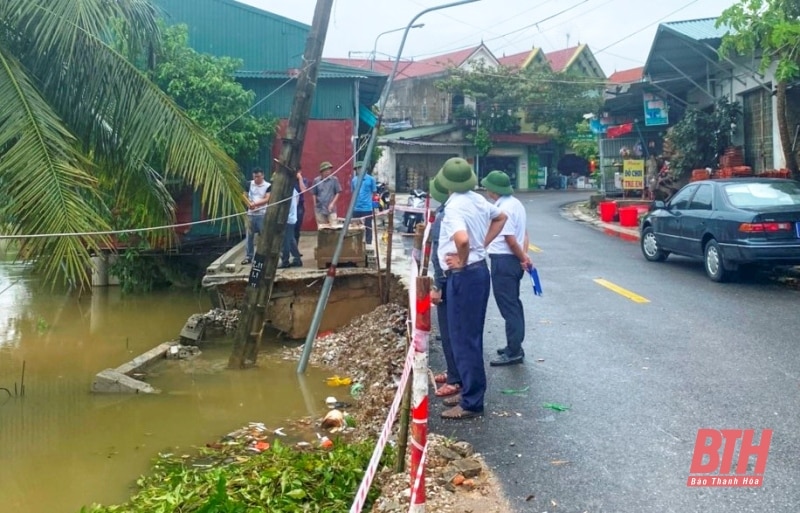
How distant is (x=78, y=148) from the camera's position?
27.2ft

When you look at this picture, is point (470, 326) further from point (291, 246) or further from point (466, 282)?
point (291, 246)

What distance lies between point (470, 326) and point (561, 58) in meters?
50.6

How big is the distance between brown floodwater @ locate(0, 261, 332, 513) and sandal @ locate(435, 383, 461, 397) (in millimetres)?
2020

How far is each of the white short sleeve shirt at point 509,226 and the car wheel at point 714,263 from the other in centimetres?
580

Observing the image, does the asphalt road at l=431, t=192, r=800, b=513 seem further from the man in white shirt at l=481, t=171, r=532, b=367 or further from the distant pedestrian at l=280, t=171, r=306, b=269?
the distant pedestrian at l=280, t=171, r=306, b=269

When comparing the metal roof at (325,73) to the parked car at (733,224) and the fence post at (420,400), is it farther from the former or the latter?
the fence post at (420,400)

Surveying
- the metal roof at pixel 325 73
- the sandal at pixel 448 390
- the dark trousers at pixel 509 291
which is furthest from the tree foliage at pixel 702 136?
the sandal at pixel 448 390

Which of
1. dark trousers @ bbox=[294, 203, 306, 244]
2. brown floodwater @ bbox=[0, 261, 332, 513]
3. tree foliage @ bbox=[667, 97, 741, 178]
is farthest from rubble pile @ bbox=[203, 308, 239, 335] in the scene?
tree foliage @ bbox=[667, 97, 741, 178]

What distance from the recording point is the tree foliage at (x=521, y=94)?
149 ft

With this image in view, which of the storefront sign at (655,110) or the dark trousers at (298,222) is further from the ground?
the storefront sign at (655,110)

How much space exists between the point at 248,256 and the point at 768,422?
30.6 ft

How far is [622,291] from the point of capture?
1198 centimetres

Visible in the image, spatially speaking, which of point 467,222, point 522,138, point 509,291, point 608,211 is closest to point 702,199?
point 509,291

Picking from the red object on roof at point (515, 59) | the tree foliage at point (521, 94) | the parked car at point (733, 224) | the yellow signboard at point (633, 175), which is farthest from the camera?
the red object on roof at point (515, 59)
